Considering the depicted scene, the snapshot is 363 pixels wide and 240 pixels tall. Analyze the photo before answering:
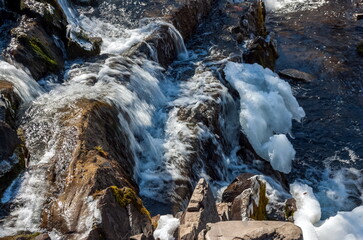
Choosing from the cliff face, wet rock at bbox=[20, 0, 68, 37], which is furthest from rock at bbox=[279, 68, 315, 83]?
wet rock at bbox=[20, 0, 68, 37]

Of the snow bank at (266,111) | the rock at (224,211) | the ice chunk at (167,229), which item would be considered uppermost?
the ice chunk at (167,229)

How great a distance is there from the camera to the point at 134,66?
10.2m

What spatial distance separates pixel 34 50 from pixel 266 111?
20.2 feet

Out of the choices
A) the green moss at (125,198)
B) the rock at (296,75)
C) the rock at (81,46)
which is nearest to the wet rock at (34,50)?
the rock at (81,46)

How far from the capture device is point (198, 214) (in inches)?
196

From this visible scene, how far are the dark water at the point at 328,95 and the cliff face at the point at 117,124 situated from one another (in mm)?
1143

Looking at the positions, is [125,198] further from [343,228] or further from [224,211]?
[343,228]

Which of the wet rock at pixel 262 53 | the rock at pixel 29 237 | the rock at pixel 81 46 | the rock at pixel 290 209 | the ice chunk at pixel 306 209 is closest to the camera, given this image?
the rock at pixel 29 237

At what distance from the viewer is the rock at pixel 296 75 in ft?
44.0

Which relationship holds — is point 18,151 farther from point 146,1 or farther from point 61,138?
point 146,1

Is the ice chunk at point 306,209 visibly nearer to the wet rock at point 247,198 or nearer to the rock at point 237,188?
the wet rock at point 247,198

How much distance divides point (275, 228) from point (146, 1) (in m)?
11.6

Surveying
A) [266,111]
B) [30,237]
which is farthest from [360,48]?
[30,237]

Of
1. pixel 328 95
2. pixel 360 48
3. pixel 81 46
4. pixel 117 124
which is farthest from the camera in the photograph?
pixel 360 48
